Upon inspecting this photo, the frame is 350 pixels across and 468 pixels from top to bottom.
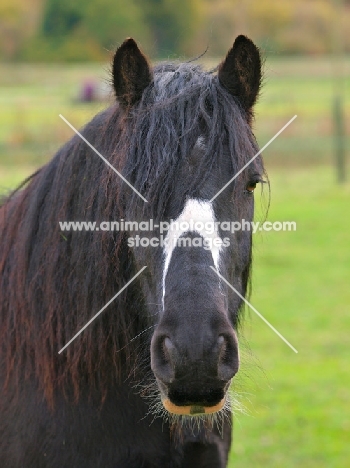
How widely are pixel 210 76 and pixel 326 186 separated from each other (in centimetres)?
1663

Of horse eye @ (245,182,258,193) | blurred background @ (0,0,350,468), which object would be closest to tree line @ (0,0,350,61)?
blurred background @ (0,0,350,468)

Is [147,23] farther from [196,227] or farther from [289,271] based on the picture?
[196,227]

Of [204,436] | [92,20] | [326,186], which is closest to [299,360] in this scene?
[204,436]

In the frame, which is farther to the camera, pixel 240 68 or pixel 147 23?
pixel 147 23

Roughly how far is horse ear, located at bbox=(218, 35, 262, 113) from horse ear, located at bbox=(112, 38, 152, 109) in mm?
300

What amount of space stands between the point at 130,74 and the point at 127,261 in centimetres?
72

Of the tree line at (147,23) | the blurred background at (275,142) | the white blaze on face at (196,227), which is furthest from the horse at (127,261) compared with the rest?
the tree line at (147,23)

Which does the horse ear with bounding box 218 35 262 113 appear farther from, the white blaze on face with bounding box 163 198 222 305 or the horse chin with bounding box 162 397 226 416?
the horse chin with bounding box 162 397 226 416

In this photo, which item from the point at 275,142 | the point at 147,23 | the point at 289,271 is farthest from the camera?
the point at 275,142

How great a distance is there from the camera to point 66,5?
1933cm

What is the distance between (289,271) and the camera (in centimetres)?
1116

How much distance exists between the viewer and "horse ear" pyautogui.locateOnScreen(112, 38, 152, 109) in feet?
8.47

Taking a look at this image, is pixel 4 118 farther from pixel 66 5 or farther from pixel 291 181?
pixel 291 181

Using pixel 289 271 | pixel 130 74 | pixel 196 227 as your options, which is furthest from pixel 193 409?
pixel 289 271
